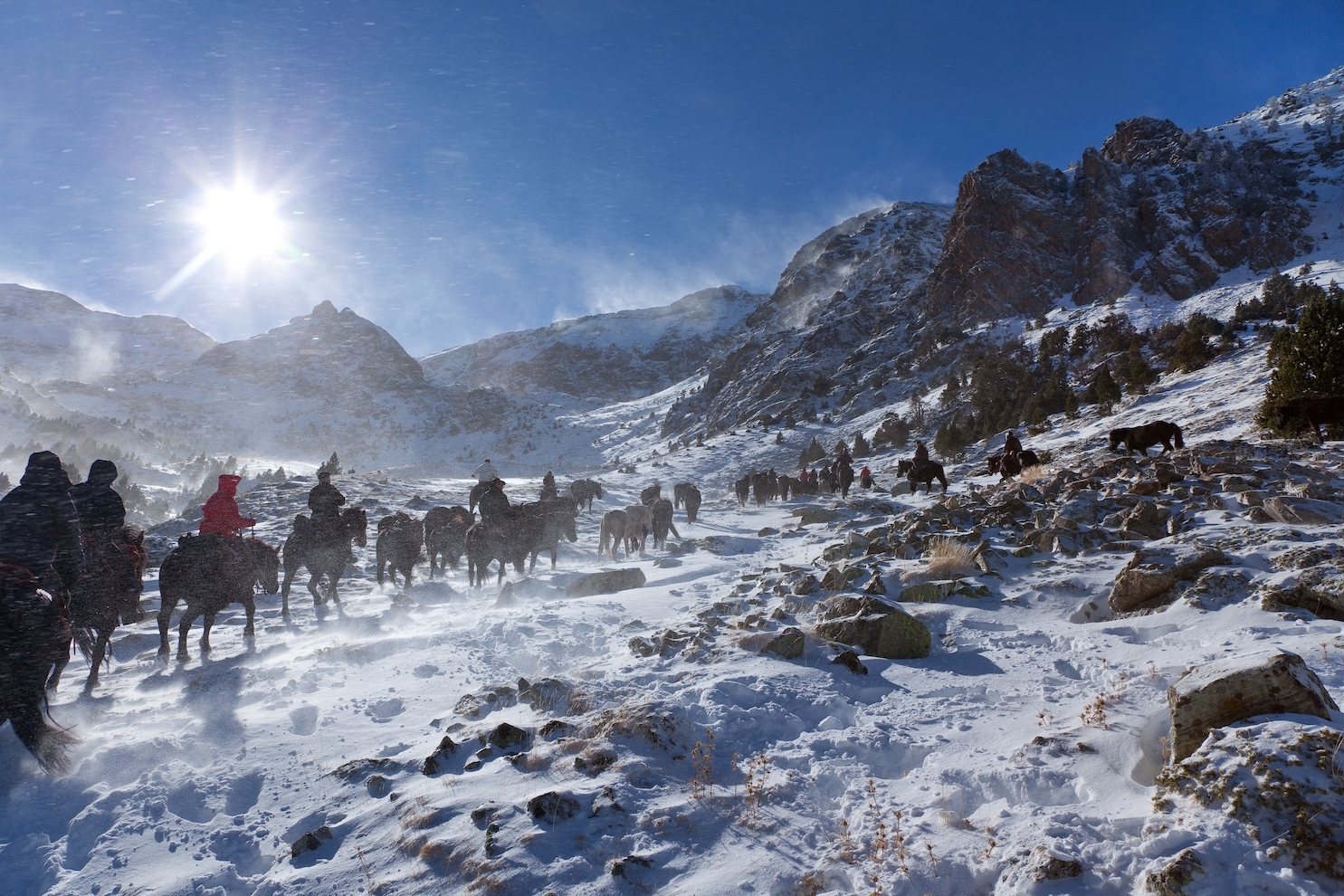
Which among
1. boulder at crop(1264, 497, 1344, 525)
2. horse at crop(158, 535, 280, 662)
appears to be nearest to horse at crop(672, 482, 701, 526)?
horse at crop(158, 535, 280, 662)

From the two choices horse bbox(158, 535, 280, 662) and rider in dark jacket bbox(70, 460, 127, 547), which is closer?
rider in dark jacket bbox(70, 460, 127, 547)

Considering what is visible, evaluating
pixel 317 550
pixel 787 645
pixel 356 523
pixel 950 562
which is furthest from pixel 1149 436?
pixel 317 550

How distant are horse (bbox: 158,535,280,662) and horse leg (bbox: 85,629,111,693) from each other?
2.69 feet

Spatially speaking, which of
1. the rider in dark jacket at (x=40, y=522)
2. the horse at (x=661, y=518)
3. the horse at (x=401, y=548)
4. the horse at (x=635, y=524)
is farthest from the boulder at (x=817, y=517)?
the rider in dark jacket at (x=40, y=522)

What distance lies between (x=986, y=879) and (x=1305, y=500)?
7685 mm

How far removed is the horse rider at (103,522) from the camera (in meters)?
7.84

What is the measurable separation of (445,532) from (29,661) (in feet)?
36.2

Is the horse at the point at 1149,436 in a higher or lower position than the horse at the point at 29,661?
higher

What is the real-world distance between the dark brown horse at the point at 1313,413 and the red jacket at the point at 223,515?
837 inches

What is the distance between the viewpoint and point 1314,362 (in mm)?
15609

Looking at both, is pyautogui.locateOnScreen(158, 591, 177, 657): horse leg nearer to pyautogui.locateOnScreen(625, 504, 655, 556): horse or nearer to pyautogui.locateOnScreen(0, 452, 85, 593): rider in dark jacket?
pyautogui.locateOnScreen(0, 452, 85, 593): rider in dark jacket

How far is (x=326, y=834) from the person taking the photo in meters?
4.00

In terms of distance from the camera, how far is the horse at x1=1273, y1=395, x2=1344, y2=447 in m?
14.3

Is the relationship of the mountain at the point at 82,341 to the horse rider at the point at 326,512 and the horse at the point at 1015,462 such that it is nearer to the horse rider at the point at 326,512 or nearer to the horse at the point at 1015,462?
the horse rider at the point at 326,512
